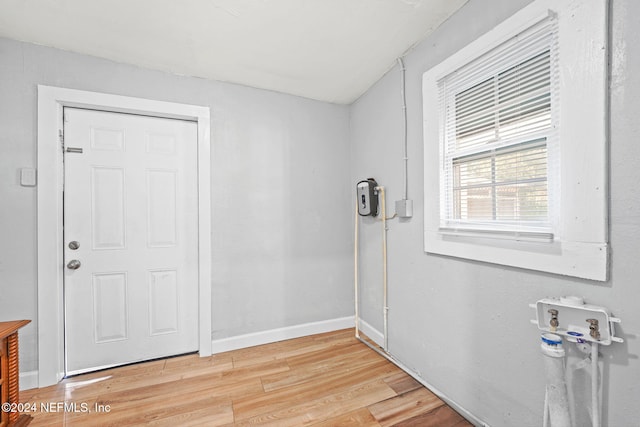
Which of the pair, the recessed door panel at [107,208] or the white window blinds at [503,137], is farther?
the recessed door panel at [107,208]

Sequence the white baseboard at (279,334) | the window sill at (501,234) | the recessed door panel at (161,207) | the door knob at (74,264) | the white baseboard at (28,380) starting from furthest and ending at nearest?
the white baseboard at (279,334) → the recessed door panel at (161,207) → the door knob at (74,264) → the white baseboard at (28,380) → the window sill at (501,234)

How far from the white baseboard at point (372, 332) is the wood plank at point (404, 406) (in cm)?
58

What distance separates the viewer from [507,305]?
1.28m

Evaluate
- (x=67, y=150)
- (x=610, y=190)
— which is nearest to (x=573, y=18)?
(x=610, y=190)

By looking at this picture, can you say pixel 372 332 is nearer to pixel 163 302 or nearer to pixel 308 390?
pixel 308 390

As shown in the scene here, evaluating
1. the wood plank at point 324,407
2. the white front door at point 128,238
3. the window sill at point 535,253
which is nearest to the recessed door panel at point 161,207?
the white front door at point 128,238

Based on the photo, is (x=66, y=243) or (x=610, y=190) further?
(x=66, y=243)

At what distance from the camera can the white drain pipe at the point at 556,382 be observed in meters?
0.97

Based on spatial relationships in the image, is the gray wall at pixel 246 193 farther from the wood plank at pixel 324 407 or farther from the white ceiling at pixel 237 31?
the wood plank at pixel 324 407

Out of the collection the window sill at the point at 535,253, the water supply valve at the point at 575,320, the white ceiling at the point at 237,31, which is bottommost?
the water supply valve at the point at 575,320

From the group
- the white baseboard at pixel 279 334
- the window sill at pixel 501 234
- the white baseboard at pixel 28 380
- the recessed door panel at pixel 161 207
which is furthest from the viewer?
the white baseboard at pixel 279 334

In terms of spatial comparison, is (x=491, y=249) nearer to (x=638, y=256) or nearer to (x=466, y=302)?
(x=466, y=302)

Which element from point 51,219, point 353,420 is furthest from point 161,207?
point 353,420

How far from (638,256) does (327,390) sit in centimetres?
172
